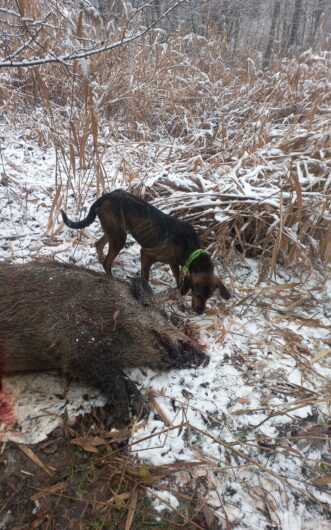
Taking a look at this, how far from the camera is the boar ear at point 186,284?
293 centimetres

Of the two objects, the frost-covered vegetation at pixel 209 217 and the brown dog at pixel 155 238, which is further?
the brown dog at pixel 155 238

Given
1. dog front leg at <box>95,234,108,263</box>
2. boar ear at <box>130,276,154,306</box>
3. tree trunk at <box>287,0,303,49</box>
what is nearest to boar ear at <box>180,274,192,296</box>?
boar ear at <box>130,276,154,306</box>

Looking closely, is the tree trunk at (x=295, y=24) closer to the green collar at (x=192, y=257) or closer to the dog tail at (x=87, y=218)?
the green collar at (x=192, y=257)

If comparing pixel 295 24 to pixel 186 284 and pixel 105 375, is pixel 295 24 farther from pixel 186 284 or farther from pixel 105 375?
pixel 105 375

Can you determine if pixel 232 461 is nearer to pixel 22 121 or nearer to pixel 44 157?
pixel 44 157

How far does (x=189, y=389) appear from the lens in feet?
7.43

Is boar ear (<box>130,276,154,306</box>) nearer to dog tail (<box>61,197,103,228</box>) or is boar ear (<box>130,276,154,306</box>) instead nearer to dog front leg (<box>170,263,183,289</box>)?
dog front leg (<box>170,263,183,289</box>)

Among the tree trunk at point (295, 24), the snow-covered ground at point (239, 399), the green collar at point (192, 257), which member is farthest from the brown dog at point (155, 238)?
the tree trunk at point (295, 24)

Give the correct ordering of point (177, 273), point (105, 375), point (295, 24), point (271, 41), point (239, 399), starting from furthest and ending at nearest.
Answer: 1. point (295, 24)
2. point (271, 41)
3. point (177, 273)
4. point (239, 399)
5. point (105, 375)

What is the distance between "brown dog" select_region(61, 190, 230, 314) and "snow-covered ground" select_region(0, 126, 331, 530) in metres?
0.23

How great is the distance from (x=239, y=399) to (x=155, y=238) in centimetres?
147

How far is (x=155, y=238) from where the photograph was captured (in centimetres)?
305

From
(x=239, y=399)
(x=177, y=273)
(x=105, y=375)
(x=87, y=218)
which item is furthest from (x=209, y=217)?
(x=105, y=375)

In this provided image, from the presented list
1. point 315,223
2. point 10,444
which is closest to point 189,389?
point 10,444
